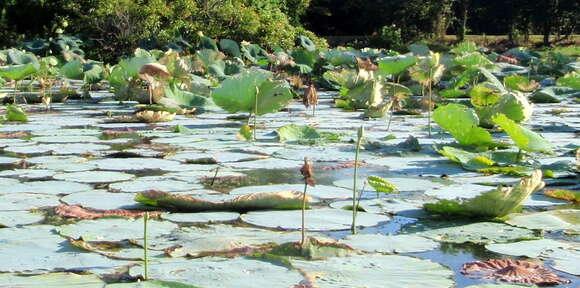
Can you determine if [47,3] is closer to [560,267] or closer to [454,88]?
[454,88]

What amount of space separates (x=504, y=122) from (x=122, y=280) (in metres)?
1.66

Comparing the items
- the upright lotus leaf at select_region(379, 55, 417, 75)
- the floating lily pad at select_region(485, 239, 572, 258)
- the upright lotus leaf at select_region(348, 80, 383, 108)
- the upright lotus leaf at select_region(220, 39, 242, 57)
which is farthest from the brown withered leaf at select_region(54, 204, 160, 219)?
the upright lotus leaf at select_region(220, 39, 242, 57)

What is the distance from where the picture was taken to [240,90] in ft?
13.6

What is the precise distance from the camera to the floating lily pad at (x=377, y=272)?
4.94 ft

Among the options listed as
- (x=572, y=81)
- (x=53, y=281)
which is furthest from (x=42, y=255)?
(x=572, y=81)

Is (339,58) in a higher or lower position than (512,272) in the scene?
higher

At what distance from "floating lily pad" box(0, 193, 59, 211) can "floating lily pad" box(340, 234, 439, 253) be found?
0.85m

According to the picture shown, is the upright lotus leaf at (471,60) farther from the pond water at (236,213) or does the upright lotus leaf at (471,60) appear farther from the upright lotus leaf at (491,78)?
the pond water at (236,213)

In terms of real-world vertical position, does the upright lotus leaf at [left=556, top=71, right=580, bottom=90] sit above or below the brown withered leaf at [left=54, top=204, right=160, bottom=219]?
above

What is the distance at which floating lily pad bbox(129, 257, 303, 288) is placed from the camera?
1.50 meters

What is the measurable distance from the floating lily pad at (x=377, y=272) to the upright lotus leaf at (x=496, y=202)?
0.41m

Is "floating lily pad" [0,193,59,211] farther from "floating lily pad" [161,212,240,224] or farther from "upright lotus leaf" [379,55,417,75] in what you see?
"upright lotus leaf" [379,55,417,75]

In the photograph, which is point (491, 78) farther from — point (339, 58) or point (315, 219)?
point (339, 58)

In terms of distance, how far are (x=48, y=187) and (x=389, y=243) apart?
1112 mm
